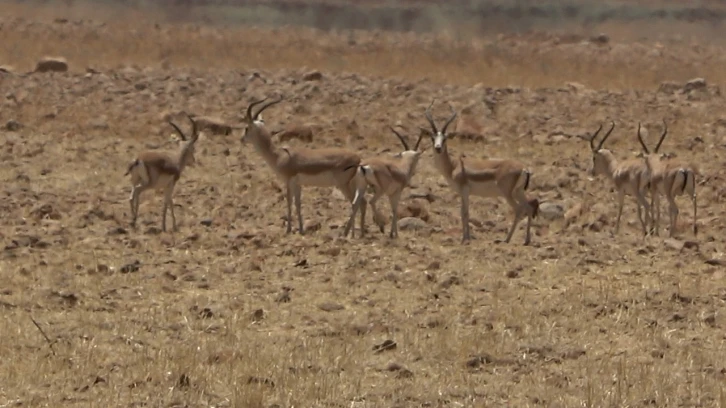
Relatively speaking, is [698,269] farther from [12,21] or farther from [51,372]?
[12,21]

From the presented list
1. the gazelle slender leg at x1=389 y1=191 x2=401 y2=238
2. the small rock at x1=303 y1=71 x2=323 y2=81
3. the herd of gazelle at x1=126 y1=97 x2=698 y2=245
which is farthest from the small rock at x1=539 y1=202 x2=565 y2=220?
the small rock at x1=303 y1=71 x2=323 y2=81

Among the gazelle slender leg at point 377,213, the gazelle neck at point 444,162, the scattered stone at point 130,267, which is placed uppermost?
the gazelle neck at point 444,162

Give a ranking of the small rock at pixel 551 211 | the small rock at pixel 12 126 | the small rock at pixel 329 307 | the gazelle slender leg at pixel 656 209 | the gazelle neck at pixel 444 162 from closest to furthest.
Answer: the small rock at pixel 329 307 → the gazelle slender leg at pixel 656 209 → the gazelle neck at pixel 444 162 → the small rock at pixel 551 211 → the small rock at pixel 12 126

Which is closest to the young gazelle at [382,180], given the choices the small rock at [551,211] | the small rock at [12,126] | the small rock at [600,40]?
the small rock at [551,211]

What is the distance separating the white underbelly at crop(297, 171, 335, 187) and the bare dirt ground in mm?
456

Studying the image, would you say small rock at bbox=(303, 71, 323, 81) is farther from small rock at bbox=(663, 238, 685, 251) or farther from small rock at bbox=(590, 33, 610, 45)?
small rock at bbox=(590, 33, 610, 45)

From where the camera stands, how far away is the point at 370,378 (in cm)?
884

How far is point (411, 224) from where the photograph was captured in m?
15.1

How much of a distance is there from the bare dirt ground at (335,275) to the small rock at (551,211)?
0.04 metres

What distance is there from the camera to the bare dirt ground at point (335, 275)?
8.70 metres

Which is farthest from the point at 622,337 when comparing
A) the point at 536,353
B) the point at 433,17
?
the point at 433,17

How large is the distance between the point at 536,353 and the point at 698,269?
11.0 feet

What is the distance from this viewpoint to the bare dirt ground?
870 cm

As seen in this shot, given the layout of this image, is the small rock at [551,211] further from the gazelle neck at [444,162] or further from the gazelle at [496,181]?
the gazelle neck at [444,162]
